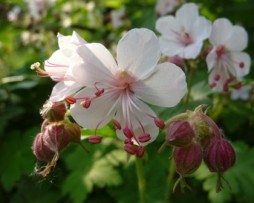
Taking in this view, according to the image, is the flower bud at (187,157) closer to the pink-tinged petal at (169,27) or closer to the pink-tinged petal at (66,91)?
the pink-tinged petal at (66,91)

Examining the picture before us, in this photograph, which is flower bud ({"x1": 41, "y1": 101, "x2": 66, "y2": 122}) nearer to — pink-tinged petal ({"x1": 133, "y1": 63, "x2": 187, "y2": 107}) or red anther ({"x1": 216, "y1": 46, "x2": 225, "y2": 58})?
pink-tinged petal ({"x1": 133, "y1": 63, "x2": 187, "y2": 107})

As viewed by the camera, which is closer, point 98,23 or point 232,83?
point 232,83

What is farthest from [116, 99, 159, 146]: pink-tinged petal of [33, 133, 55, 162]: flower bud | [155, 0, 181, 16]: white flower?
[155, 0, 181, 16]: white flower

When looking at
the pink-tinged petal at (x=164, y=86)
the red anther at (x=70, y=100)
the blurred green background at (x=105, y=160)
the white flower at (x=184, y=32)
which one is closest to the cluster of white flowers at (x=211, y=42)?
the white flower at (x=184, y=32)

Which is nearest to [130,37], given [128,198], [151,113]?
[151,113]

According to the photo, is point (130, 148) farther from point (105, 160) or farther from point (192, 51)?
point (105, 160)

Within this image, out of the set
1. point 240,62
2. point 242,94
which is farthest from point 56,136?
point 242,94

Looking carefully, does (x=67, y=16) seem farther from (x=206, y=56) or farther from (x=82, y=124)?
(x=82, y=124)
